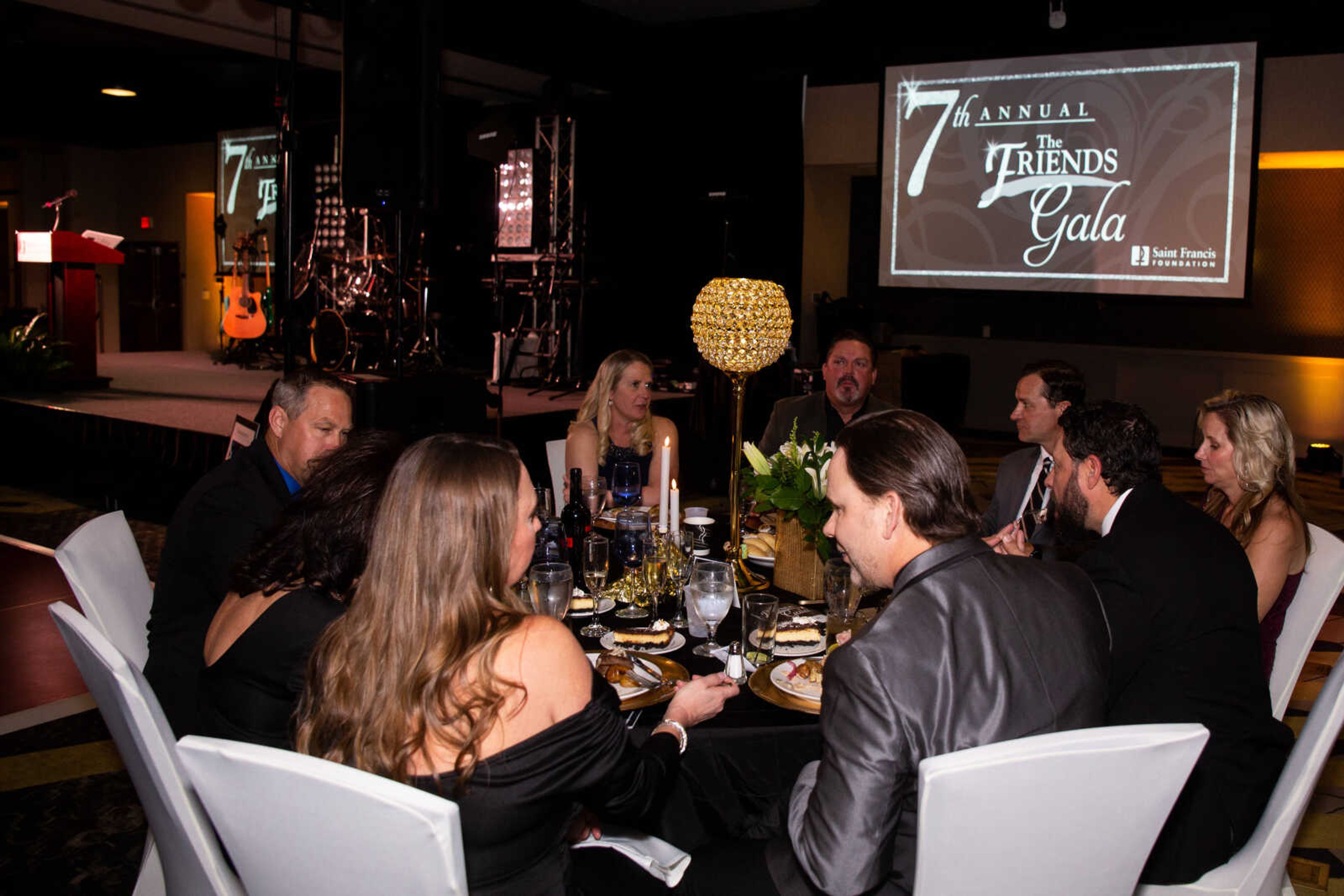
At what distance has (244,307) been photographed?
1191 cm

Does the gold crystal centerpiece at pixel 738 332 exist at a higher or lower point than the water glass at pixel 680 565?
higher

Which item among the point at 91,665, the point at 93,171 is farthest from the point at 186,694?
the point at 93,171

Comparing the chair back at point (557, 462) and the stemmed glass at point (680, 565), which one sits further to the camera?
the chair back at point (557, 462)

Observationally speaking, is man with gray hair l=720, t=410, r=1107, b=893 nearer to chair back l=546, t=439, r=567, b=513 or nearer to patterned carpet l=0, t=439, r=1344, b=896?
patterned carpet l=0, t=439, r=1344, b=896

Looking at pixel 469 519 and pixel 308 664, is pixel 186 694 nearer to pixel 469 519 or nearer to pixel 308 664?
pixel 308 664

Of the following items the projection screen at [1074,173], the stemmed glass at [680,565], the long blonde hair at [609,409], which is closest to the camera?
the stemmed glass at [680,565]

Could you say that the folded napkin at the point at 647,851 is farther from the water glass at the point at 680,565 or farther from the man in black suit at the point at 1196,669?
the man in black suit at the point at 1196,669

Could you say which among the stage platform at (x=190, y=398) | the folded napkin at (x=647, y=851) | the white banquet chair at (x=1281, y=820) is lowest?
the folded napkin at (x=647, y=851)

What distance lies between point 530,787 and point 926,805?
0.53 metres

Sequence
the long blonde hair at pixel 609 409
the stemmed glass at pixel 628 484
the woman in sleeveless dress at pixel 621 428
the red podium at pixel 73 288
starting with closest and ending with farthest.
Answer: the stemmed glass at pixel 628 484
the woman in sleeveless dress at pixel 621 428
the long blonde hair at pixel 609 409
the red podium at pixel 73 288

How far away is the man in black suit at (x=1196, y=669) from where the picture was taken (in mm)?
1825

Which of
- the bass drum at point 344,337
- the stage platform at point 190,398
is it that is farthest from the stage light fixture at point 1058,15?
the bass drum at point 344,337

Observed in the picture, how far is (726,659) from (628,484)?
4.19 feet

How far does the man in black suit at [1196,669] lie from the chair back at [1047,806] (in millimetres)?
A: 494
